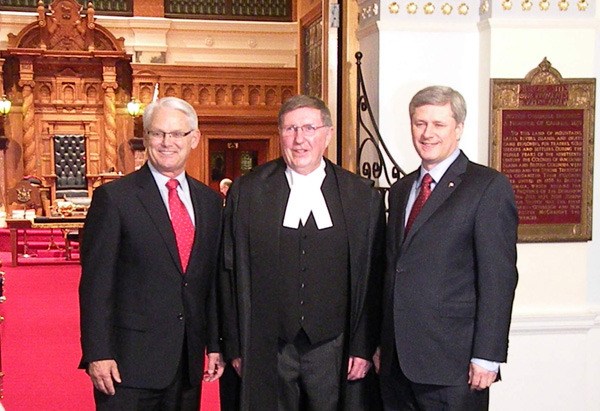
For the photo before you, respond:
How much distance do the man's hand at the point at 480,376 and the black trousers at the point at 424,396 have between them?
6cm

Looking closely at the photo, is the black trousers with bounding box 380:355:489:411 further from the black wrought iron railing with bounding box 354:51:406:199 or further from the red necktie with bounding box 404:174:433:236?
the black wrought iron railing with bounding box 354:51:406:199

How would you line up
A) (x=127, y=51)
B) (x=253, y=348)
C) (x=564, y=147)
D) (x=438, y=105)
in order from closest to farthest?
1. (x=438, y=105)
2. (x=253, y=348)
3. (x=564, y=147)
4. (x=127, y=51)

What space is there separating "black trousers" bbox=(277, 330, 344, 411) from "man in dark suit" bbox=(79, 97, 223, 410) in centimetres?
43

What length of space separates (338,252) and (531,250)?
201 centimetres

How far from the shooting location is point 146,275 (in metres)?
3.11

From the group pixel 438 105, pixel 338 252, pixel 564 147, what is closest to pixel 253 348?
pixel 338 252

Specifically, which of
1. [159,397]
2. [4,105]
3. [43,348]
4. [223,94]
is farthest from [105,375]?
[223,94]

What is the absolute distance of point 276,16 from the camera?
51.6ft

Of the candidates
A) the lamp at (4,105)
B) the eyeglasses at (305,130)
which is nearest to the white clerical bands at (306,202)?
the eyeglasses at (305,130)

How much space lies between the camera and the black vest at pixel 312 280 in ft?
10.8

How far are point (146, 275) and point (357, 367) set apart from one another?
40.9 inches

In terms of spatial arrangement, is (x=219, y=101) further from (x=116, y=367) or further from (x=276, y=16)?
(x=116, y=367)

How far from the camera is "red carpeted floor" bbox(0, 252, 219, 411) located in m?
5.50

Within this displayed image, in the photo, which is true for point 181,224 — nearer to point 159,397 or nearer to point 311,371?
point 159,397
